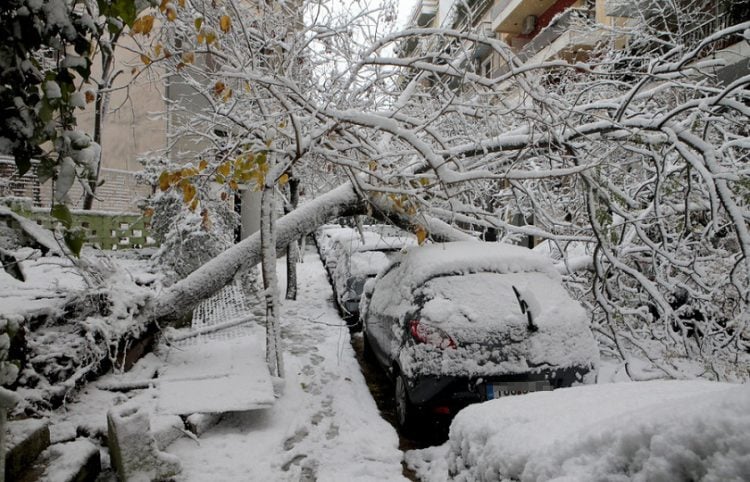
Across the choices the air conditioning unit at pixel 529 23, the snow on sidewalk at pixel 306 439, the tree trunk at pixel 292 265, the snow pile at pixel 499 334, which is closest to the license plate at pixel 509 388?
the snow pile at pixel 499 334

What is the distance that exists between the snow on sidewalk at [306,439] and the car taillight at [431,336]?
1032mm

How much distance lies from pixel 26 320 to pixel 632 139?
6.79 meters

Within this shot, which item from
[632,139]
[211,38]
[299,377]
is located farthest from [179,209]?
[632,139]

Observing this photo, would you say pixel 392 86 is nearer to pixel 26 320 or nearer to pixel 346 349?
pixel 346 349

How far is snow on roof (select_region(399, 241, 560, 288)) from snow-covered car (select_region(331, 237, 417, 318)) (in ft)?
10.7

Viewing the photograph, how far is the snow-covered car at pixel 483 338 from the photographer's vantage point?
13.7ft

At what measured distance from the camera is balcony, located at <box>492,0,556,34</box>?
1956 centimetres

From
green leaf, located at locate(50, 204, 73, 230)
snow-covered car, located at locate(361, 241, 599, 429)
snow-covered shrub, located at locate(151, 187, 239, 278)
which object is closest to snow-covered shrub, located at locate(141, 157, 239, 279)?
snow-covered shrub, located at locate(151, 187, 239, 278)

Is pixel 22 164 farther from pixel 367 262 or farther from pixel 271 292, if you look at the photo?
pixel 367 262

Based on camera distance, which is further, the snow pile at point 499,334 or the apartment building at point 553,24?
the apartment building at point 553,24

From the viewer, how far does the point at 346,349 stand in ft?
25.7

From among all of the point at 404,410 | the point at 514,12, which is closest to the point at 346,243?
the point at 404,410

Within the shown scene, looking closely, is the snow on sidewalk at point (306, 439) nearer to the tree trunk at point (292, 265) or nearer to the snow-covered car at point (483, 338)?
the snow-covered car at point (483, 338)

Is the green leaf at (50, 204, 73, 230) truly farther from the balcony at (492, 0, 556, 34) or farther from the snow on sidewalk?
the balcony at (492, 0, 556, 34)
